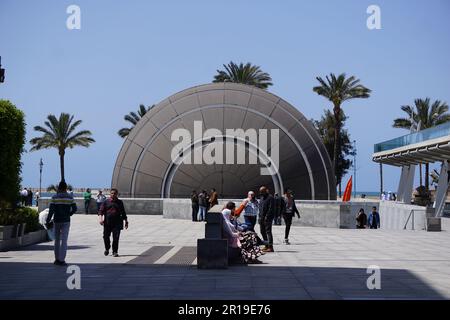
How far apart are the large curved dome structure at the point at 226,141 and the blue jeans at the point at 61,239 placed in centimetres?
2512

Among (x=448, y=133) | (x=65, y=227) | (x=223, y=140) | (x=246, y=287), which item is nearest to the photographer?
(x=246, y=287)

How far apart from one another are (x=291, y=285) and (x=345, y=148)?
84.5m

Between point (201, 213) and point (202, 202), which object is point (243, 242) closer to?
point (202, 202)

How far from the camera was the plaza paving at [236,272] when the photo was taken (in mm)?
10219

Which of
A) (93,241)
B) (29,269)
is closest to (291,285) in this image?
(29,269)

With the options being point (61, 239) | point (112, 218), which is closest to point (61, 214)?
point (61, 239)

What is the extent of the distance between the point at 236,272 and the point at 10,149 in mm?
9485

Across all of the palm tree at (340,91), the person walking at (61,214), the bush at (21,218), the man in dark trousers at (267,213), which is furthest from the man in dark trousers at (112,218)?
the palm tree at (340,91)

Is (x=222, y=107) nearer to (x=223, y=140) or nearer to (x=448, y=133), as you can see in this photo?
(x=223, y=140)

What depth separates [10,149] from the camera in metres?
19.3

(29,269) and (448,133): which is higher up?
(448,133)

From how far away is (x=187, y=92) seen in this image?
139 ft

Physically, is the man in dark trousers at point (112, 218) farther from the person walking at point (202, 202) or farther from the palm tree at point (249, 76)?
the palm tree at point (249, 76)

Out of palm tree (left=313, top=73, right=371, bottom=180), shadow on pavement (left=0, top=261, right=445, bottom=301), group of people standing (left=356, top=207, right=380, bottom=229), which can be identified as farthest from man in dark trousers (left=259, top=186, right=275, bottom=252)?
palm tree (left=313, top=73, right=371, bottom=180)
